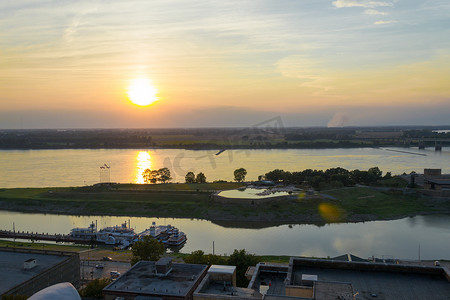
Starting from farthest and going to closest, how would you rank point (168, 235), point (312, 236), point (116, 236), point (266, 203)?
point (266, 203) → point (116, 236) → point (312, 236) → point (168, 235)

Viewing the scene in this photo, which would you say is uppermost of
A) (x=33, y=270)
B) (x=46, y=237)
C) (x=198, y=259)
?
(x=33, y=270)

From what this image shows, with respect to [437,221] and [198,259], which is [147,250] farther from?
[437,221]

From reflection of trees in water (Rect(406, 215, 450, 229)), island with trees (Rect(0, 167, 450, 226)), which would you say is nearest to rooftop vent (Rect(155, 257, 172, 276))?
island with trees (Rect(0, 167, 450, 226))

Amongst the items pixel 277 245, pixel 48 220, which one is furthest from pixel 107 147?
pixel 277 245

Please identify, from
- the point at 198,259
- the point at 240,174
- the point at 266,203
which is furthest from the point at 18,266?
the point at 240,174

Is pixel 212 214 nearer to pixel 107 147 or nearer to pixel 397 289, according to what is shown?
pixel 397 289

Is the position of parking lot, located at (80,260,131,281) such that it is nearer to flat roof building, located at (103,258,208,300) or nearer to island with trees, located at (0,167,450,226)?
flat roof building, located at (103,258,208,300)
